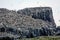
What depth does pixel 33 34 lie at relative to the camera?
543 feet

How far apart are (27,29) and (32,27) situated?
12.3 meters

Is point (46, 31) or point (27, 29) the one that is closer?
point (27, 29)

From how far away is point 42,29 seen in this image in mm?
180625

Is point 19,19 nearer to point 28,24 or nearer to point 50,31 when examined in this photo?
point 28,24

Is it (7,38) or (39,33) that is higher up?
(7,38)

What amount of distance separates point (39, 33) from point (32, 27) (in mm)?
8432

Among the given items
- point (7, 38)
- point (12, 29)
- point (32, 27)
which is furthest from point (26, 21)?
point (7, 38)

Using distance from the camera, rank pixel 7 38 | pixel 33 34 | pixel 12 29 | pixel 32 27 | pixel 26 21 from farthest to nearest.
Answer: pixel 26 21
pixel 32 27
pixel 33 34
pixel 12 29
pixel 7 38

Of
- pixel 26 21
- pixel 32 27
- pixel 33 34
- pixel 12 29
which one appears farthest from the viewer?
pixel 26 21

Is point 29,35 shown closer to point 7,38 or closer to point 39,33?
point 39,33

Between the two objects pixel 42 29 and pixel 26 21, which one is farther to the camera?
pixel 26 21

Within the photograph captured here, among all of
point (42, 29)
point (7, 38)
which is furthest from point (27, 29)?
point (7, 38)

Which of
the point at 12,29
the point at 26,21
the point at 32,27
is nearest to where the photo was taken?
the point at 12,29

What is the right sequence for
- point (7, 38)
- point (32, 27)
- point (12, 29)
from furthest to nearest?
point (32, 27)
point (12, 29)
point (7, 38)
